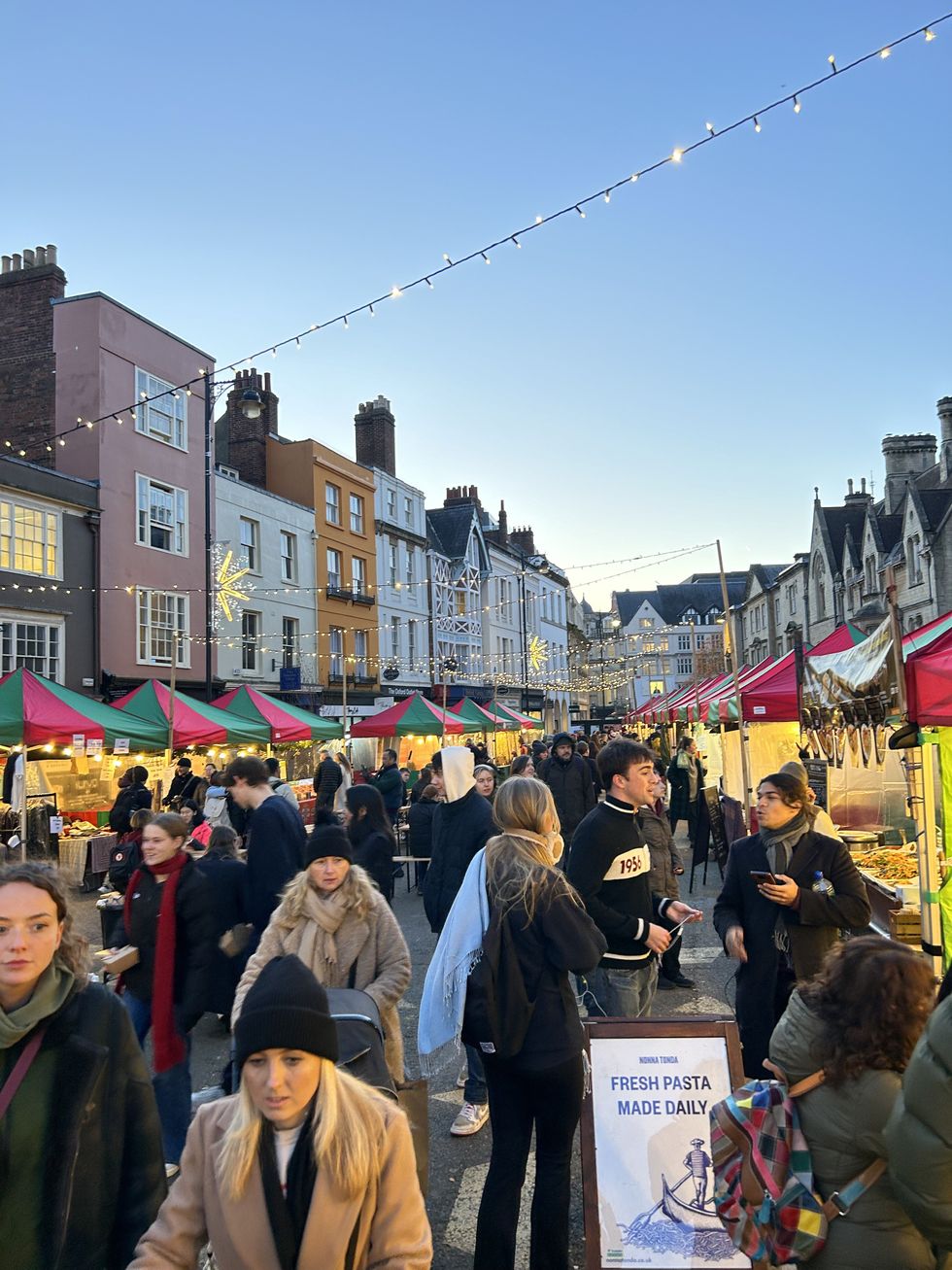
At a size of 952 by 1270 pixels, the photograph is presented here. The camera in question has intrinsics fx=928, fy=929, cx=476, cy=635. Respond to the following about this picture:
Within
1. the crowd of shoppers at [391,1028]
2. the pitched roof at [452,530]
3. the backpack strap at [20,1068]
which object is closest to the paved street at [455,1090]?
the crowd of shoppers at [391,1028]

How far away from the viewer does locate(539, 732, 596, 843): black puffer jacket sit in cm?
1120

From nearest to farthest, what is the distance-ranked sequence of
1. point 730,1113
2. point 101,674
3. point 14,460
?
point 730,1113
point 14,460
point 101,674

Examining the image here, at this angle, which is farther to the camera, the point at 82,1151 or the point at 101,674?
the point at 101,674

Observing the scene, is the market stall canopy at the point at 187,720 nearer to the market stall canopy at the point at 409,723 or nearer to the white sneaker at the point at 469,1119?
the market stall canopy at the point at 409,723

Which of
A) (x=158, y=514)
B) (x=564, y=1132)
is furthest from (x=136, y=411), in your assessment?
(x=564, y=1132)

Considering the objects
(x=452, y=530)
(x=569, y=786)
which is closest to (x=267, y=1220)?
(x=569, y=786)

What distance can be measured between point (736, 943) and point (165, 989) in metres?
2.88

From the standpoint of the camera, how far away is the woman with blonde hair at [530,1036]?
3.34 meters

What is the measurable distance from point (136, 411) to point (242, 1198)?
74.6 ft

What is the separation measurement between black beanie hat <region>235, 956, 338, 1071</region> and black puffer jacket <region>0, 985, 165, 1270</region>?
538mm

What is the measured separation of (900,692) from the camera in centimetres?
589

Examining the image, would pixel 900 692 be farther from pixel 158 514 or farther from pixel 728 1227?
pixel 158 514

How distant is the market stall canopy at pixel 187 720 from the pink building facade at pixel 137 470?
17.6ft

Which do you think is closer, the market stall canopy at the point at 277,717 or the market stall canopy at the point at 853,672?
the market stall canopy at the point at 853,672
